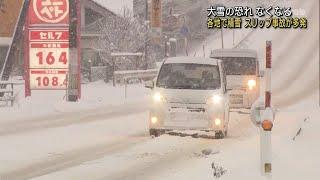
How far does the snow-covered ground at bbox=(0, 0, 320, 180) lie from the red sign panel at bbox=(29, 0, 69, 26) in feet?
9.69

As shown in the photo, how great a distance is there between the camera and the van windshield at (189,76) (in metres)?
14.3

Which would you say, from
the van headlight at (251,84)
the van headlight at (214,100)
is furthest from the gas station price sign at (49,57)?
the van headlight at (214,100)

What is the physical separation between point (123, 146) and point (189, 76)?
2487mm

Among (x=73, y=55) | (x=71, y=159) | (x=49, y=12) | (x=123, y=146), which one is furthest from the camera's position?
(x=49, y=12)

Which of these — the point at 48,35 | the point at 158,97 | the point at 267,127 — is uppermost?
the point at 48,35

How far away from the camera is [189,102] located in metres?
13.9

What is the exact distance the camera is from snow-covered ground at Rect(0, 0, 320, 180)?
394 inches

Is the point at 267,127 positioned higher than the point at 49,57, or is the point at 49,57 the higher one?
the point at 49,57

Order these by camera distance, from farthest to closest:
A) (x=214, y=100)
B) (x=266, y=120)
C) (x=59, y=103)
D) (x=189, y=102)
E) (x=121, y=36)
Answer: (x=121, y=36), (x=59, y=103), (x=214, y=100), (x=189, y=102), (x=266, y=120)

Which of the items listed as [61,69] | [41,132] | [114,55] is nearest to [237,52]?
[61,69]

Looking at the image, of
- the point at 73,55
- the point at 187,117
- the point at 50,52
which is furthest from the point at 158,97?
Answer: the point at 50,52

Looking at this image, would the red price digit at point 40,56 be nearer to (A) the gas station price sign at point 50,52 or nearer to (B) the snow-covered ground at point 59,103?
(A) the gas station price sign at point 50,52

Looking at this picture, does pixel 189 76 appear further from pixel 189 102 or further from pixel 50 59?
pixel 50 59

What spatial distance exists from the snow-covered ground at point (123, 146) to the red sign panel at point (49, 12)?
2954mm
